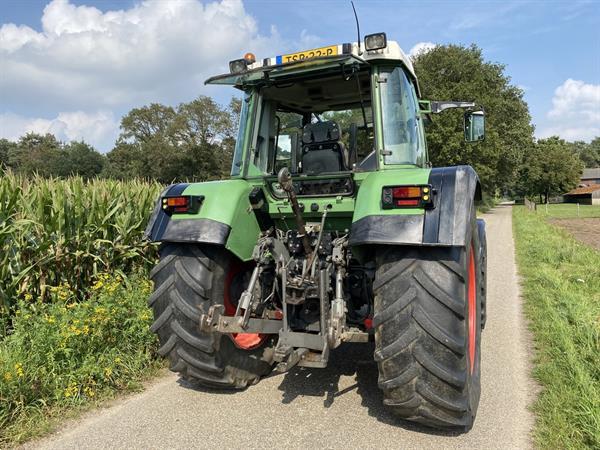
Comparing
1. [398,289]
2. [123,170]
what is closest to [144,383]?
[398,289]

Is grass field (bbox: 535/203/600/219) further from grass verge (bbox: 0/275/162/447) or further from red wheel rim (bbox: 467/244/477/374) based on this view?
grass verge (bbox: 0/275/162/447)

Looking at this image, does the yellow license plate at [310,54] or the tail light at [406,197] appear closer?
the tail light at [406,197]

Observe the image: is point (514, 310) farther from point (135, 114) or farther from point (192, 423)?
point (135, 114)

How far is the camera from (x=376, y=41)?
332 cm

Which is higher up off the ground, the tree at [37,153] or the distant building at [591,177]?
the tree at [37,153]

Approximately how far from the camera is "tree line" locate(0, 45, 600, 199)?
28984 millimetres

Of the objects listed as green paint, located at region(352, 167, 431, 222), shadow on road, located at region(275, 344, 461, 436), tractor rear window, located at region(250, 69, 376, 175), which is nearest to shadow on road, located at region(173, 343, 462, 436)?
shadow on road, located at region(275, 344, 461, 436)

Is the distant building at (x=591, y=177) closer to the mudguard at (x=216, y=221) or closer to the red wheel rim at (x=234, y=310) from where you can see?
the red wheel rim at (x=234, y=310)

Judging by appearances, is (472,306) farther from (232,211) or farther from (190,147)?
(190,147)

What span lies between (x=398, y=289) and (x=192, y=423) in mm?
1680

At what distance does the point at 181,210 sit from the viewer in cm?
337

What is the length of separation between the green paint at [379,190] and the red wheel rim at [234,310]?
3.89ft

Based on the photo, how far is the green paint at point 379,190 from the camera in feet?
9.11

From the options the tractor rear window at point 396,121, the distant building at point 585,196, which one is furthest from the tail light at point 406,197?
the distant building at point 585,196
